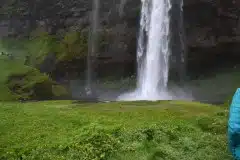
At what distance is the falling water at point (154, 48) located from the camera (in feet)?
111

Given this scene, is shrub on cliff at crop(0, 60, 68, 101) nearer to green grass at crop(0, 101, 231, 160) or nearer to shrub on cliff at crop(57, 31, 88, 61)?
shrub on cliff at crop(57, 31, 88, 61)

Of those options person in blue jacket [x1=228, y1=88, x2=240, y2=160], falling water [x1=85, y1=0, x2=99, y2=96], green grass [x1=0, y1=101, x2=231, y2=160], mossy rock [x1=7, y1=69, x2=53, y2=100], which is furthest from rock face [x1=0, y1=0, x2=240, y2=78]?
person in blue jacket [x1=228, y1=88, x2=240, y2=160]

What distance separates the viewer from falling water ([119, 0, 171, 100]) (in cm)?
3378

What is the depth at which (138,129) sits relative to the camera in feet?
35.8

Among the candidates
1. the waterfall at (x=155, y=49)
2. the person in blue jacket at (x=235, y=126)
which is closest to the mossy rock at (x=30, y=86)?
the waterfall at (x=155, y=49)

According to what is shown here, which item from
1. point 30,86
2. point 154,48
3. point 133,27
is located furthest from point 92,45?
point 30,86

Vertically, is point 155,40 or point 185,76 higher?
point 155,40

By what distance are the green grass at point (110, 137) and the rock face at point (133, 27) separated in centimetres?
2154

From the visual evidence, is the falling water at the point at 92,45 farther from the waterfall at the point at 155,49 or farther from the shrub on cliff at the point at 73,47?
the waterfall at the point at 155,49

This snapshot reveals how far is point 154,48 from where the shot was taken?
112 ft

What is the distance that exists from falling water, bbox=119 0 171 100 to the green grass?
2034 centimetres

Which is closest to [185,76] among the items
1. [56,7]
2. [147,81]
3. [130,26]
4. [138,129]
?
[147,81]

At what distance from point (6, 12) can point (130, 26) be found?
53.8ft

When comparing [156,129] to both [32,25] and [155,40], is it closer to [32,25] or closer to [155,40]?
[155,40]
